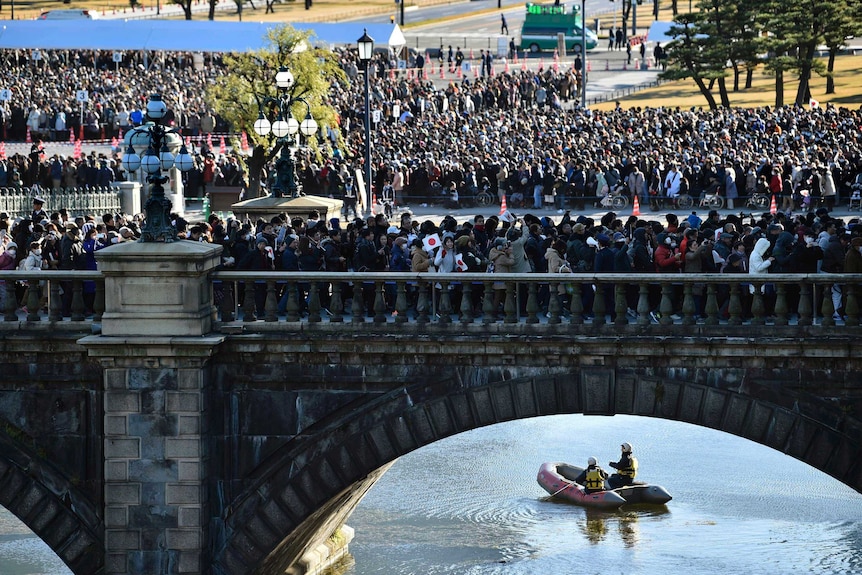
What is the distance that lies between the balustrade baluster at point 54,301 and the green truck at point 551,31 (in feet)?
267

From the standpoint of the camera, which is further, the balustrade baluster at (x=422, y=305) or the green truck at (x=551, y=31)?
the green truck at (x=551, y=31)

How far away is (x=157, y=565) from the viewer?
2334 centimetres

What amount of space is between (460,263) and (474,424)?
283 cm

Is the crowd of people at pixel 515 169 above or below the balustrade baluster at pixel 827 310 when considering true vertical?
above

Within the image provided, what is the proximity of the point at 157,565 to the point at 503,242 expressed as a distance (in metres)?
6.84

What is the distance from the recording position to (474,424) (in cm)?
2309

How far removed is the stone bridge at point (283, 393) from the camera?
22203mm

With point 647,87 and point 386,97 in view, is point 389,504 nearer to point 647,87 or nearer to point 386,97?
point 386,97

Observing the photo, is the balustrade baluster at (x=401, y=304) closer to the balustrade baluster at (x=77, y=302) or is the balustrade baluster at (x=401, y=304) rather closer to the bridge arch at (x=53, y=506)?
the balustrade baluster at (x=77, y=302)

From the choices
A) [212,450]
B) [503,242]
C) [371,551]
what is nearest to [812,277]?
[503,242]

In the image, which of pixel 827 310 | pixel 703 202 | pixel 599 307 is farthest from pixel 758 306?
pixel 703 202

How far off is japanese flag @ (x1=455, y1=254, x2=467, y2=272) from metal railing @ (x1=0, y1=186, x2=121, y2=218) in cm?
2144

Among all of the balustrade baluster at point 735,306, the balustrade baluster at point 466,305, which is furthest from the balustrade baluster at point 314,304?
the balustrade baluster at point 735,306

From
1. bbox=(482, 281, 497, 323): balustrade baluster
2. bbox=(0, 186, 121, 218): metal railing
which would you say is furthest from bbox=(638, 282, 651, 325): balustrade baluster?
bbox=(0, 186, 121, 218): metal railing
